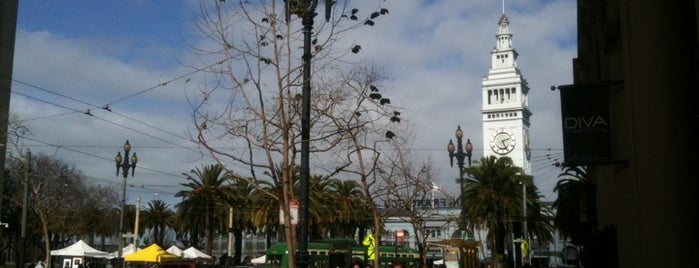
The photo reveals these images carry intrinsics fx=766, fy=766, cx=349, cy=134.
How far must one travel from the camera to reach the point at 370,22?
13.7 metres

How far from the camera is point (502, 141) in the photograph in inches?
5497

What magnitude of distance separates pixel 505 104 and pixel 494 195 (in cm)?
9877

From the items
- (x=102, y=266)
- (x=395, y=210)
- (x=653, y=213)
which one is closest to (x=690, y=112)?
(x=653, y=213)

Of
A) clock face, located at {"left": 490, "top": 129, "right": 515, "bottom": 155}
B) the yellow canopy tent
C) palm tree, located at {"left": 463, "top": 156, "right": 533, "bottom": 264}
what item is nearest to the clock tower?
clock face, located at {"left": 490, "top": 129, "right": 515, "bottom": 155}

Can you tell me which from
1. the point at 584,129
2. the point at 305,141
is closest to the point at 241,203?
the point at 305,141

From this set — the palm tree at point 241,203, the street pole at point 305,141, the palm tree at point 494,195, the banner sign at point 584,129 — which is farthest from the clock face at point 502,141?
the banner sign at point 584,129

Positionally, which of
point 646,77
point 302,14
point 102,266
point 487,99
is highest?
point 487,99

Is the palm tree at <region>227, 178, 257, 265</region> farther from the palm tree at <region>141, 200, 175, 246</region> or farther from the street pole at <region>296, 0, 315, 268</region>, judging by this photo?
the street pole at <region>296, 0, 315, 268</region>

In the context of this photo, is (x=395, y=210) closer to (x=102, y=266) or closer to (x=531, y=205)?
(x=531, y=205)

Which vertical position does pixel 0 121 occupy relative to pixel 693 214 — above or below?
above

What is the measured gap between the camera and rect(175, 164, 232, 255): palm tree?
46.4m

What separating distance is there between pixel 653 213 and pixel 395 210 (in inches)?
937

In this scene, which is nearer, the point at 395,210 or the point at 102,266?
the point at 395,210

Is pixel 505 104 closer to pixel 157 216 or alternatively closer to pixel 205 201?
pixel 157 216
